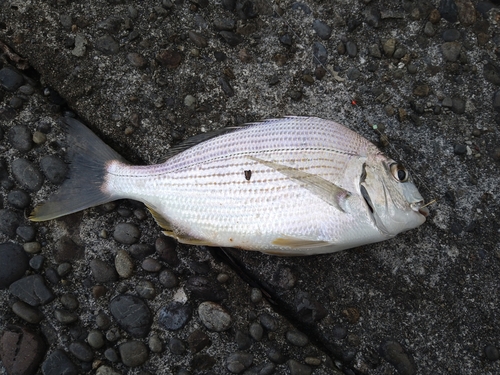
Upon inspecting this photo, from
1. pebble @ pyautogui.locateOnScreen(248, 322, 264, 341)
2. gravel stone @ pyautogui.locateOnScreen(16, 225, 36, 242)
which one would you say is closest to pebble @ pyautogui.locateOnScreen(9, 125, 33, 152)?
gravel stone @ pyautogui.locateOnScreen(16, 225, 36, 242)

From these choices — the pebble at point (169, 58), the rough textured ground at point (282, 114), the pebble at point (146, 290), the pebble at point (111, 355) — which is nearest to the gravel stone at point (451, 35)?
the rough textured ground at point (282, 114)

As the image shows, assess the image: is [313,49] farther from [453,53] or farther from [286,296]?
[286,296]

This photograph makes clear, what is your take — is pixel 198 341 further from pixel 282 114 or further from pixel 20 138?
pixel 20 138

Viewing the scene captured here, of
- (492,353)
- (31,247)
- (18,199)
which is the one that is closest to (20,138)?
(18,199)

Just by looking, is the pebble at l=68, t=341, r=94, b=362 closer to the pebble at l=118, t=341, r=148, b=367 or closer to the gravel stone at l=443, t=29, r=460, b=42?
the pebble at l=118, t=341, r=148, b=367

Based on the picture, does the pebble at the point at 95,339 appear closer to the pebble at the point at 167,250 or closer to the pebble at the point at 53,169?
the pebble at the point at 167,250
